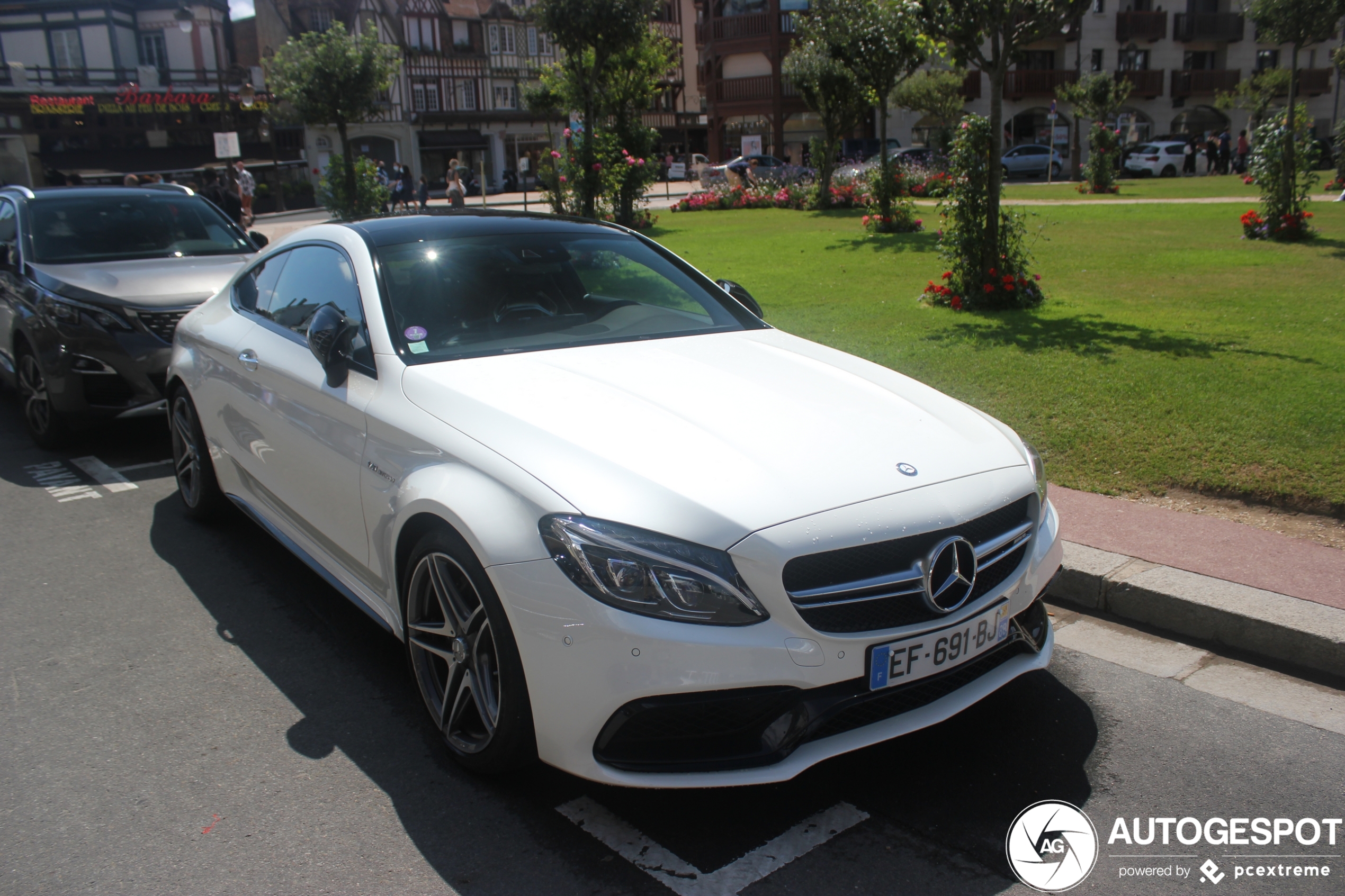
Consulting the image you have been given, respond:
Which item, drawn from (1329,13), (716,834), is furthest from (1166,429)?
(1329,13)

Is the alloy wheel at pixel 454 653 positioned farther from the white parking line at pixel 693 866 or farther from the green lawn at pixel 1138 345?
the green lawn at pixel 1138 345

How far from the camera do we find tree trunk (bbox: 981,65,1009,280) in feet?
30.9

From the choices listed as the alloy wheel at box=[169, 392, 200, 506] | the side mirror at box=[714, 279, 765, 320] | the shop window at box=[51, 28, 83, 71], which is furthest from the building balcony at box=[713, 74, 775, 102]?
the side mirror at box=[714, 279, 765, 320]

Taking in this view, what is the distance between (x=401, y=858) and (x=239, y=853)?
0.44 metres

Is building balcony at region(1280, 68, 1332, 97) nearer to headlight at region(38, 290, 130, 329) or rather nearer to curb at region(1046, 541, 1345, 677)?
curb at region(1046, 541, 1345, 677)

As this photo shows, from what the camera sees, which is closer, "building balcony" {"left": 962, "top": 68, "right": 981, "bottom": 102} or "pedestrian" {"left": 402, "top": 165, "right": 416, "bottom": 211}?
"pedestrian" {"left": 402, "top": 165, "right": 416, "bottom": 211}

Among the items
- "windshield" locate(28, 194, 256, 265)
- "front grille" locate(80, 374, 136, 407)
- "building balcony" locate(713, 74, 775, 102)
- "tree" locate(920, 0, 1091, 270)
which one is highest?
"building balcony" locate(713, 74, 775, 102)

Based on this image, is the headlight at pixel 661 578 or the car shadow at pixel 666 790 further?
the car shadow at pixel 666 790

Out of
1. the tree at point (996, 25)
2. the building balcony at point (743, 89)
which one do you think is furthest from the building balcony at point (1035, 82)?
the tree at point (996, 25)

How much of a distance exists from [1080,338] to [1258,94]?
4729cm

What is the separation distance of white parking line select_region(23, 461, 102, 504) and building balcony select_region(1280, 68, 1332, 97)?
62594 mm

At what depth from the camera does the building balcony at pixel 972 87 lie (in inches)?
1937

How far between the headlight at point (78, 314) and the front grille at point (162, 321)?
0.37ft

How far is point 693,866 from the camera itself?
2.59 metres
